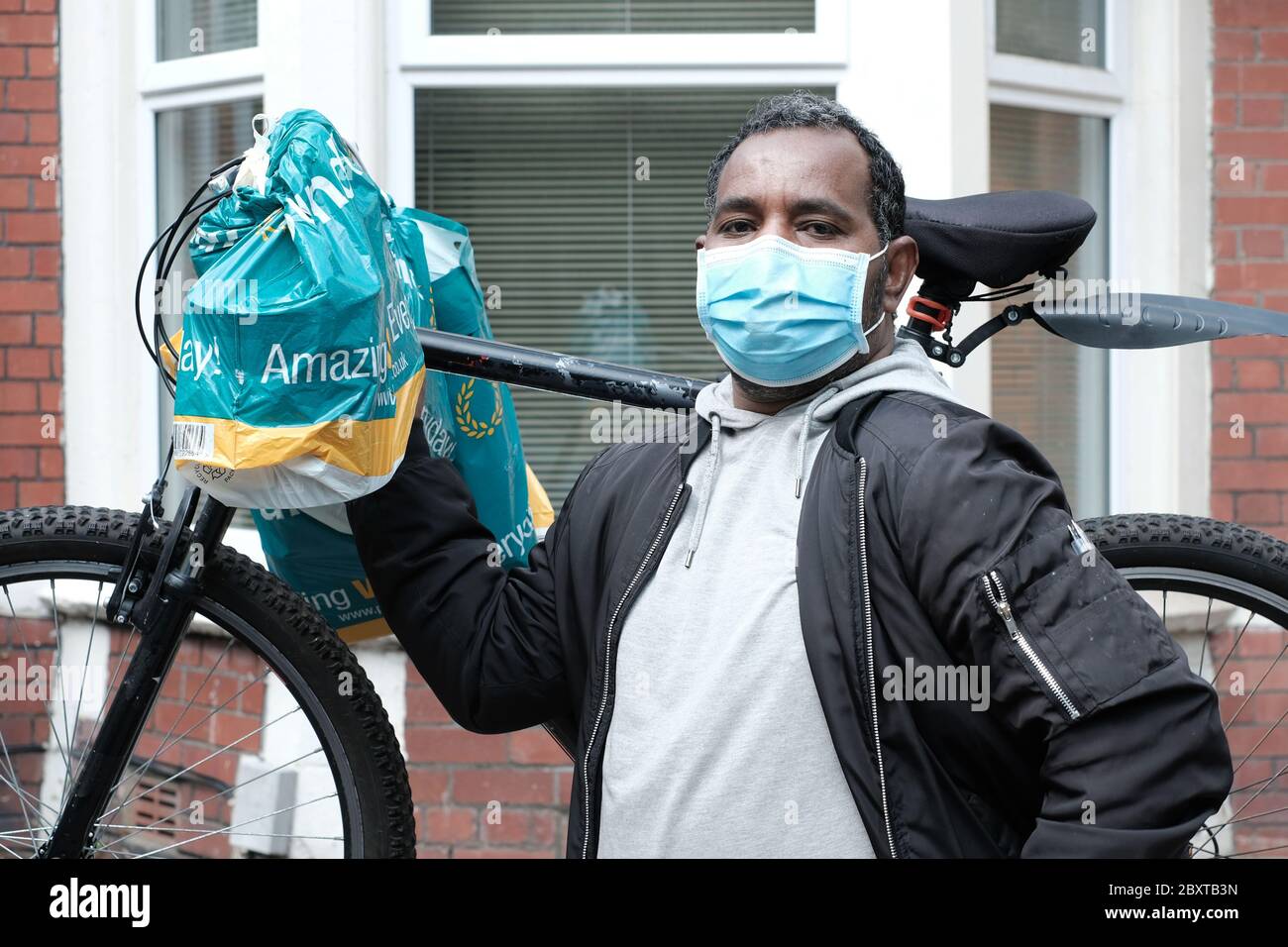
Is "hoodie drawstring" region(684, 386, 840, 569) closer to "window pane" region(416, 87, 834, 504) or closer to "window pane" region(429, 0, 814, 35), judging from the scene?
"window pane" region(416, 87, 834, 504)

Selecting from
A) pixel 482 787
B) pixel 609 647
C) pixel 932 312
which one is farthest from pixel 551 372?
pixel 482 787

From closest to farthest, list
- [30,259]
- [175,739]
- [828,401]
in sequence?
[828,401]
[175,739]
[30,259]

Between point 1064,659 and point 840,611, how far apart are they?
248 millimetres

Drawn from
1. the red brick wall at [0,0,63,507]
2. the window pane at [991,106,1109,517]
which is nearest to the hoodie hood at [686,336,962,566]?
the window pane at [991,106,1109,517]

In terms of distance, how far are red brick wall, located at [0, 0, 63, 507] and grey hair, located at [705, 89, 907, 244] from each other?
2.78 m

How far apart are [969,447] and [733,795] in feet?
1.59

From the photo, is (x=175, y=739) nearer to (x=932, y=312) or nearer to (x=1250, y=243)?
(x=932, y=312)

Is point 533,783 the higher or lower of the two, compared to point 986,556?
lower

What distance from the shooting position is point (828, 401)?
1599 mm

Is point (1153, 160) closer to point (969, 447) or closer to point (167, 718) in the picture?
point (969, 447)

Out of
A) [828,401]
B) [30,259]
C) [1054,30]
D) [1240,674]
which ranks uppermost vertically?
[1054,30]

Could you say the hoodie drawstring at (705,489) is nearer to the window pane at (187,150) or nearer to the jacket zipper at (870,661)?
the jacket zipper at (870,661)

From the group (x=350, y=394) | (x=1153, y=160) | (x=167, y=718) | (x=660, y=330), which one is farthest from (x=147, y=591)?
(x=1153, y=160)

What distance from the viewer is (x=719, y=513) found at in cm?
161
